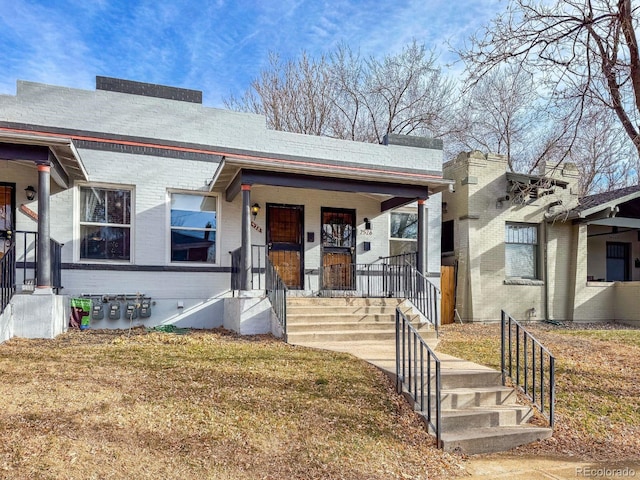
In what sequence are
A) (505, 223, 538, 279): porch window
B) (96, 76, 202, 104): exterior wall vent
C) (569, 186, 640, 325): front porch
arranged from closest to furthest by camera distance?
(96, 76, 202, 104): exterior wall vent, (569, 186, 640, 325): front porch, (505, 223, 538, 279): porch window

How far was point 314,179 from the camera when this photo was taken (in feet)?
31.0

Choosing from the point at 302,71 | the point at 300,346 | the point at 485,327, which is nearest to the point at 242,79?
the point at 302,71

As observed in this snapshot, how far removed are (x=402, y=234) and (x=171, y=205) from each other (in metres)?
5.84

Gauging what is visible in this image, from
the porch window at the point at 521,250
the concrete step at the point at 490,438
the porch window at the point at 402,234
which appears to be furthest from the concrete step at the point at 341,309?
the porch window at the point at 521,250

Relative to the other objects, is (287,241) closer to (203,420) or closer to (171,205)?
(171,205)

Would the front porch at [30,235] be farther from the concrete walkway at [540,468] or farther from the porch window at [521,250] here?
the porch window at [521,250]

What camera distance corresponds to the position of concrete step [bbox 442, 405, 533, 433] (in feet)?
15.7

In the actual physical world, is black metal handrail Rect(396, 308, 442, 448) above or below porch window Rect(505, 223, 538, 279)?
below

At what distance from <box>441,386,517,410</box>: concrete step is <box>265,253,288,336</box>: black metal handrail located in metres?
3.34

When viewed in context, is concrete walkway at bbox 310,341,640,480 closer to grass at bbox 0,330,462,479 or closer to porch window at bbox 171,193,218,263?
grass at bbox 0,330,462,479

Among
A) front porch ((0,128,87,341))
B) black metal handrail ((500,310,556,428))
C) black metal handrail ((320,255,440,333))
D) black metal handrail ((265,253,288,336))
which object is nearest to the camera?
black metal handrail ((500,310,556,428))

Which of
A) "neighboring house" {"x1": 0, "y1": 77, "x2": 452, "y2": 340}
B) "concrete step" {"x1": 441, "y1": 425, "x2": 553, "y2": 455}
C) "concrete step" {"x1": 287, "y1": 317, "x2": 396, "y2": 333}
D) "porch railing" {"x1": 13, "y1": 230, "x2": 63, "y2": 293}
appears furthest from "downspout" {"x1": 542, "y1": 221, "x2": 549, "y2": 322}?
"porch railing" {"x1": 13, "y1": 230, "x2": 63, "y2": 293}

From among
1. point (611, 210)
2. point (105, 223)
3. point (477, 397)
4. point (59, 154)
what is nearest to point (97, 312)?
point (105, 223)

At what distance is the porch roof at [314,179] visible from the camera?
887cm
